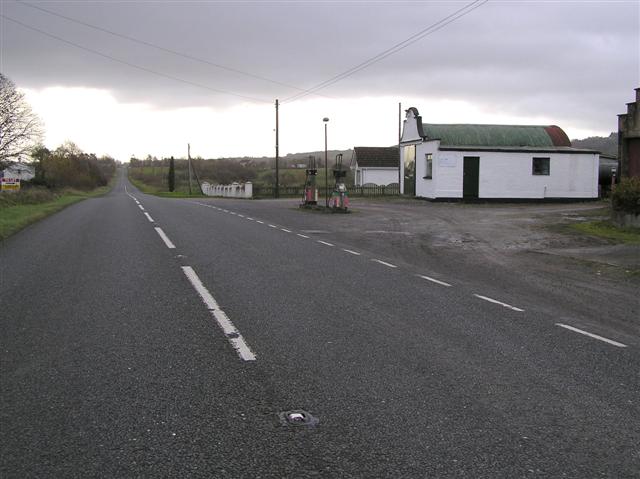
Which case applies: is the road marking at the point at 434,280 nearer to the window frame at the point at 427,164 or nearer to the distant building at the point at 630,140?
the distant building at the point at 630,140

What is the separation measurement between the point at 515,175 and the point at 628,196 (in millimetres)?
17649

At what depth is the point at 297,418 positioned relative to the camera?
13.3ft

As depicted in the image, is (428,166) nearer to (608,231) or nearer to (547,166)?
(547,166)

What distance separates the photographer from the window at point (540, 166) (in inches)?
1328

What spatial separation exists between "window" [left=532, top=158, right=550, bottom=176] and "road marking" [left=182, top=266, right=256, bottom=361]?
2845 cm

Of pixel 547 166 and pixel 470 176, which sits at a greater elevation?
pixel 547 166

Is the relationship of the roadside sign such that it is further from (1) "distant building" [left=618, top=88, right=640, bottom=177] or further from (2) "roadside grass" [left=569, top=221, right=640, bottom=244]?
(1) "distant building" [left=618, top=88, right=640, bottom=177]

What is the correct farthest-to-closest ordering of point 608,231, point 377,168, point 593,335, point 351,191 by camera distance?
point 377,168, point 351,191, point 608,231, point 593,335

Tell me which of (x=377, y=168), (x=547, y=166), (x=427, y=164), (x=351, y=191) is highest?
(x=377, y=168)

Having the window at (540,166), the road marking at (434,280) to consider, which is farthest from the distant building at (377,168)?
the road marking at (434,280)

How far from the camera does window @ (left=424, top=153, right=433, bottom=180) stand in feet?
112

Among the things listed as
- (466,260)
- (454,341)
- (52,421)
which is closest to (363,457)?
(52,421)

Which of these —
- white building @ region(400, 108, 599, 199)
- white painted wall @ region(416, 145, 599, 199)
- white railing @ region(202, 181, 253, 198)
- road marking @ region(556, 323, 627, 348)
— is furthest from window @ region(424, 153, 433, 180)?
road marking @ region(556, 323, 627, 348)

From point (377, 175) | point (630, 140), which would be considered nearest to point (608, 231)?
point (630, 140)
